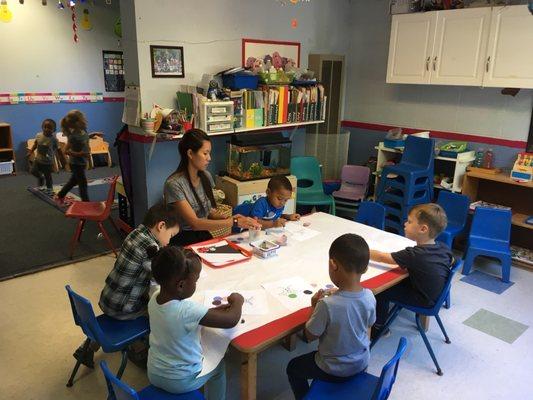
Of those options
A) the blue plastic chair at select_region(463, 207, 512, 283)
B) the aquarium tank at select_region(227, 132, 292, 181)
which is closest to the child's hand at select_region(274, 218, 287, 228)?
the aquarium tank at select_region(227, 132, 292, 181)

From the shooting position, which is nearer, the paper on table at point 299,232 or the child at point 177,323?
the child at point 177,323

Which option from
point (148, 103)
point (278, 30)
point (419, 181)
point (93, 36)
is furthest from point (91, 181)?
point (419, 181)

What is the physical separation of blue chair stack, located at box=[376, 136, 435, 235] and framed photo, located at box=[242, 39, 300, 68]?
1548 mm

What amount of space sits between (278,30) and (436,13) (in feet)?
5.12

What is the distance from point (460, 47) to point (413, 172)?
1202mm

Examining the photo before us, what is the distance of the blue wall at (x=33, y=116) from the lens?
21.8 feet

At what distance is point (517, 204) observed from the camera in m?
4.20

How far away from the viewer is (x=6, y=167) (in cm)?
661

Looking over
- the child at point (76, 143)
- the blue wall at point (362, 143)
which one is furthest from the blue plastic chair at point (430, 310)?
the child at point (76, 143)

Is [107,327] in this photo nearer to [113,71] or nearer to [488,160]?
[488,160]

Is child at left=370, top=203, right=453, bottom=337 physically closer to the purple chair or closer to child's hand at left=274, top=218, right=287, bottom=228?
child's hand at left=274, top=218, right=287, bottom=228

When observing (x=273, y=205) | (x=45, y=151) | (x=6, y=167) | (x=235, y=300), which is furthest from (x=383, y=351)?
(x=6, y=167)

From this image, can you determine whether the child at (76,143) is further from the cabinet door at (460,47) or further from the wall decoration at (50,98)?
the cabinet door at (460,47)

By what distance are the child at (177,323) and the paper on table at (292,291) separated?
330 mm
